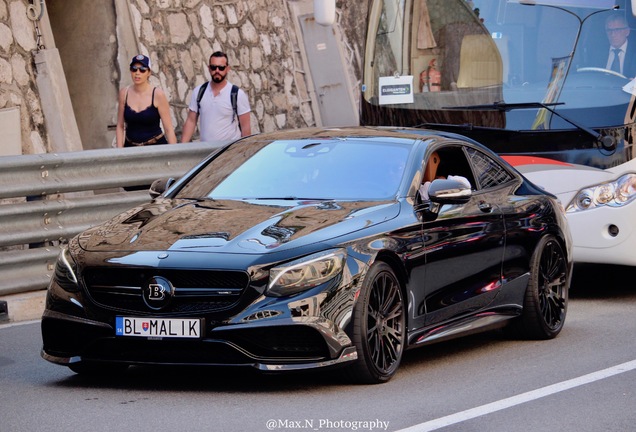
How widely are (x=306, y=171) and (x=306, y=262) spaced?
58.8 inches

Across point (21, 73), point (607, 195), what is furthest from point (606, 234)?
point (21, 73)

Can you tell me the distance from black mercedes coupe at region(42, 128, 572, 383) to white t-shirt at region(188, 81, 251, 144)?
16.1ft

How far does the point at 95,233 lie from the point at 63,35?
402 inches

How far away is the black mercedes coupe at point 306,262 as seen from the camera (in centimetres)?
757

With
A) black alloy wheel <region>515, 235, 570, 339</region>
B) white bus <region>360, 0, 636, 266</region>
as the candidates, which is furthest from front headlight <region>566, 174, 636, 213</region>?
black alloy wheel <region>515, 235, 570, 339</region>

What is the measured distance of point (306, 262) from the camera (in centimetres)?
761

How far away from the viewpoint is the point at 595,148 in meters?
12.2

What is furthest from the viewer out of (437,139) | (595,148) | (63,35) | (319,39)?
(319,39)

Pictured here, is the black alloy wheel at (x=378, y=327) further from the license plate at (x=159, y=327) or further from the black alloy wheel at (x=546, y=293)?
the black alloy wheel at (x=546, y=293)

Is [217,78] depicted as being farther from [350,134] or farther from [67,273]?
[67,273]

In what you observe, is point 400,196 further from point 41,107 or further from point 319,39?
point 319,39

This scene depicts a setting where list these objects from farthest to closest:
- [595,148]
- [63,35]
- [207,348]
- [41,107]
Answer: [63,35], [41,107], [595,148], [207,348]

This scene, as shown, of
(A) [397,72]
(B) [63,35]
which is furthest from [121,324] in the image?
(B) [63,35]

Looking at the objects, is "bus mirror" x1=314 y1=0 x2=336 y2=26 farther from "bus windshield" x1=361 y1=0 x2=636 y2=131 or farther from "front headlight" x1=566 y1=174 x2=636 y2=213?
"front headlight" x1=566 y1=174 x2=636 y2=213
